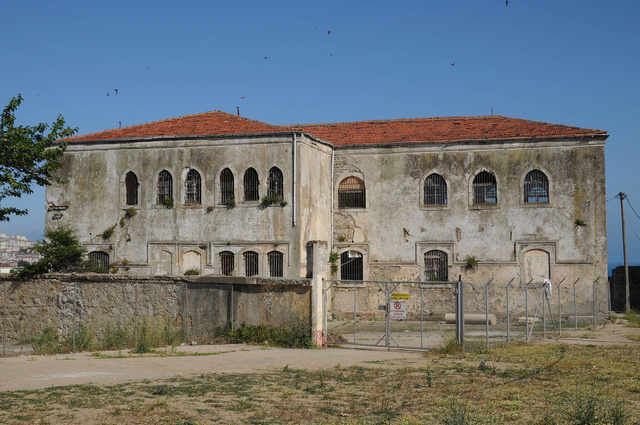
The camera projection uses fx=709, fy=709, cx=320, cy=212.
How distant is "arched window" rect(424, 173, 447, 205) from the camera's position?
3056 centimetres

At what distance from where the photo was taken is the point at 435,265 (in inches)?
1200

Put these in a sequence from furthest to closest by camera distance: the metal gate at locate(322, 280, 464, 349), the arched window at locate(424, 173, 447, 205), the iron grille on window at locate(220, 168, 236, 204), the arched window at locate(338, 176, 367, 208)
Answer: the arched window at locate(338, 176, 367, 208), the arched window at locate(424, 173, 447, 205), the iron grille on window at locate(220, 168, 236, 204), the metal gate at locate(322, 280, 464, 349)

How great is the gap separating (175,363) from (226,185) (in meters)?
14.6

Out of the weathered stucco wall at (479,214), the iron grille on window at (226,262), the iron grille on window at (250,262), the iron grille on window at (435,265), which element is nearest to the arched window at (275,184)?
the iron grille on window at (250,262)

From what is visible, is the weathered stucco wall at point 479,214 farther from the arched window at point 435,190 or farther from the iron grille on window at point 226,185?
the iron grille on window at point 226,185

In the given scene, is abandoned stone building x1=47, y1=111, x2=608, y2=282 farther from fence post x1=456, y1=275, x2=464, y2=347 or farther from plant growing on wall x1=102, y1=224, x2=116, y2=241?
fence post x1=456, y1=275, x2=464, y2=347

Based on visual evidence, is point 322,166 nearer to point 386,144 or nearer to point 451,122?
point 386,144

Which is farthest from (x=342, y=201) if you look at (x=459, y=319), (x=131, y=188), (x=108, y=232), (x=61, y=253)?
(x=459, y=319)

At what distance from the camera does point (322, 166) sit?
3062 cm

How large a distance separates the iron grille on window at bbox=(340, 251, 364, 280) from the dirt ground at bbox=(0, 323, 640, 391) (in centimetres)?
1182

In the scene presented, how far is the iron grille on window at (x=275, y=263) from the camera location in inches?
1133

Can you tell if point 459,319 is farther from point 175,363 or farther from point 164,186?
point 164,186

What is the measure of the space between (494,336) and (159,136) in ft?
52.4

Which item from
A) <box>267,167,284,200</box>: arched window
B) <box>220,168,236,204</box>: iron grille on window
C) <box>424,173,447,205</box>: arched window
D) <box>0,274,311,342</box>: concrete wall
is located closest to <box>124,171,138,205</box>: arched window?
<box>220,168,236,204</box>: iron grille on window
